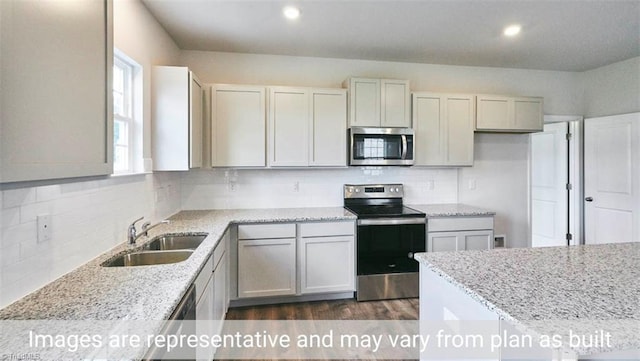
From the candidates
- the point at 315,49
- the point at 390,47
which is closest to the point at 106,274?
the point at 315,49

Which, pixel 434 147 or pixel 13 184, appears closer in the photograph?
pixel 13 184

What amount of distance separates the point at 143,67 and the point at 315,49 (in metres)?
1.68

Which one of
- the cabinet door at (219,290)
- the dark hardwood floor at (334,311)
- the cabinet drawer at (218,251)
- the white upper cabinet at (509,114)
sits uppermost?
the white upper cabinet at (509,114)

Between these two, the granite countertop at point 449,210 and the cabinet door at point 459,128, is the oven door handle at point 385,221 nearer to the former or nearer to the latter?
the granite countertop at point 449,210

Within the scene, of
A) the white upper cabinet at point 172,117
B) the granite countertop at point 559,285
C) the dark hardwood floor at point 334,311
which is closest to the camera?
the granite countertop at point 559,285

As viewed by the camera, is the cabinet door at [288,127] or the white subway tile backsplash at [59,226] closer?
the white subway tile backsplash at [59,226]

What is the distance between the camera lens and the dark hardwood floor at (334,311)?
2.73m

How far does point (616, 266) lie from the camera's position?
53.8 inches

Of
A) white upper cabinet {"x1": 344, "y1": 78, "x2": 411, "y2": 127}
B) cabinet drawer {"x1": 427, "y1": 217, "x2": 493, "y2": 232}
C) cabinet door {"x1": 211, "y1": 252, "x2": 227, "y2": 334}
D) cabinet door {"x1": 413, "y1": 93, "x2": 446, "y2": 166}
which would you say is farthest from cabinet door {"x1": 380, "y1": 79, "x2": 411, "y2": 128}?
cabinet door {"x1": 211, "y1": 252, "x2": 227, "y2": 334}

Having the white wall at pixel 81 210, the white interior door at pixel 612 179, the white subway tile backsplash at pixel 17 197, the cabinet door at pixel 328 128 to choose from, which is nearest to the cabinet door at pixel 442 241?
the cabinet door at pixel 328 128

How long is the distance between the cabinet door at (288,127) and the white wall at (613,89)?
372 cm

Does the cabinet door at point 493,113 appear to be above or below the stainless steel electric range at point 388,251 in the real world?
above

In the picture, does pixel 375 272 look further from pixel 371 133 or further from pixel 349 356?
pixel 371 133

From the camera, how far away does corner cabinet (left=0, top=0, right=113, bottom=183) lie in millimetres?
702
